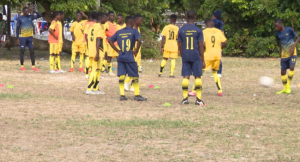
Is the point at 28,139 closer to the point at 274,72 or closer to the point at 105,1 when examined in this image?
the point at 274,72

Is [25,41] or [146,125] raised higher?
[25,41]

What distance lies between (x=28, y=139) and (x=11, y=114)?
6.43 feet

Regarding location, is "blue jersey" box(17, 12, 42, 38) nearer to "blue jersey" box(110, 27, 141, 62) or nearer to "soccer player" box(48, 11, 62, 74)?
"soccer player" box(48, 11, 62, 74)

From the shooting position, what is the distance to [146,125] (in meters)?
7.98

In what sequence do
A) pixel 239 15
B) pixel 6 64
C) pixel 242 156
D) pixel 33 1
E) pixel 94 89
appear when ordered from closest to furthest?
1. pixel 242 156
2. pixel 94 89
3. pixel 6 64
4. pixel 33 1
5. pixel 239 15

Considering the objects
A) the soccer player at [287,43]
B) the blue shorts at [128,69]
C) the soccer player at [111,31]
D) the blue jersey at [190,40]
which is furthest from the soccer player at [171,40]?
the blue jersey at [190,40]

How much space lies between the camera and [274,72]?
17.7 meters

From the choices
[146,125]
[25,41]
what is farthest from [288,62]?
[25,41]

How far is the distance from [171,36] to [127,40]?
5.39 meters

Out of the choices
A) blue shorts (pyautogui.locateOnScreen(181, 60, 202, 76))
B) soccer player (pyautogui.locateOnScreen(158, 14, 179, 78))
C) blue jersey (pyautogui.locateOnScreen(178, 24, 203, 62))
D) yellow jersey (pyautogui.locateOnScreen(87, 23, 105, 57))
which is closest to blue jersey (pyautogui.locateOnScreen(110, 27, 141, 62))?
blue jersey (pyautogui.locateOnScreen(178, 24, 203, 62))

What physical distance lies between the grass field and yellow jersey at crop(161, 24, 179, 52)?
103 inches

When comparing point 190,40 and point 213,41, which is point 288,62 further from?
point 190,40

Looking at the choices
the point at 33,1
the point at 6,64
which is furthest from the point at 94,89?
the point at 33,1

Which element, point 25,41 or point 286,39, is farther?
point 25,41
